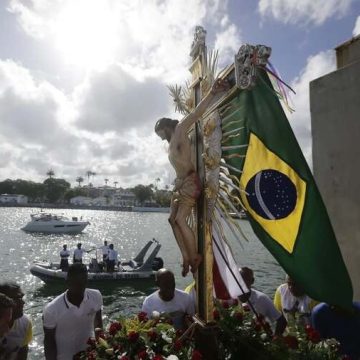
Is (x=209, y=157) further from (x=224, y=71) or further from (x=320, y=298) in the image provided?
(x=320, y=298)

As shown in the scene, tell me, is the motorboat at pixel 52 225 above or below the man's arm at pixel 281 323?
above

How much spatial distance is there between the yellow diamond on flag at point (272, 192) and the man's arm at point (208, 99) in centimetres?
52

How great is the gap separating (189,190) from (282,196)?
0.79m

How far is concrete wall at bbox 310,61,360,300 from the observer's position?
5.23 meters

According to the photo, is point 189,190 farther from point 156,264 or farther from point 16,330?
point 156,264

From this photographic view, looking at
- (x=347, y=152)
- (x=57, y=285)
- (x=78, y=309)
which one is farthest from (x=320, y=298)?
(x=57, y=285)

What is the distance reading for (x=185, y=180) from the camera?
293 cm

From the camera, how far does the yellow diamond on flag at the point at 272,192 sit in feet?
10.1

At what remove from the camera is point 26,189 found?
414 ft

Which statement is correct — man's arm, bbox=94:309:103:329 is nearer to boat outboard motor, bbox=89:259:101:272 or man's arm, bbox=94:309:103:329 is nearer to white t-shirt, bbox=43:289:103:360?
white t-shirt, bbox=43:289:103:360

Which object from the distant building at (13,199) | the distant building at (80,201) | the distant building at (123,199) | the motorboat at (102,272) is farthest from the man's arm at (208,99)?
the distant building at (123,199)

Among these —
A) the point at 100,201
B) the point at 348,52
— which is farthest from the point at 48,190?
the point at 348,52

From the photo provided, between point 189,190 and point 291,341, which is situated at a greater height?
point 189,190

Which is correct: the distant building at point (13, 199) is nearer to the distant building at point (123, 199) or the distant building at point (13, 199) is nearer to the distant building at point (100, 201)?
the distant building at point (100, 201)
